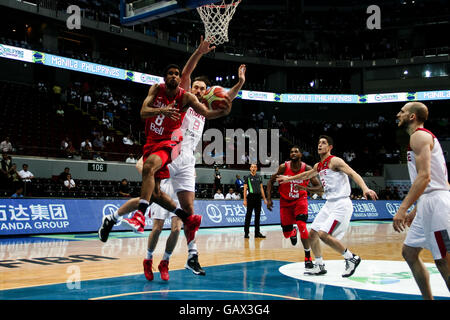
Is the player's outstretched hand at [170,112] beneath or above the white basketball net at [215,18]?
beneath

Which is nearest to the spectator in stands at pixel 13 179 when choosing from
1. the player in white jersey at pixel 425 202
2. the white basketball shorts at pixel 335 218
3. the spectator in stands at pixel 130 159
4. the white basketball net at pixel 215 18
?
the spectator in stands at pixel 130 159

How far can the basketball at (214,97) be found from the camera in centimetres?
610

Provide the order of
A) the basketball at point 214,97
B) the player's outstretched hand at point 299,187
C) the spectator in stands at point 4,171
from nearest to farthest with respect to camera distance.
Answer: the basketball at point 214,97 → the player's outstretched hand at point 299,187 → the spectator in stands at point 4,171

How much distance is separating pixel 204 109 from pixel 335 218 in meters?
2.86

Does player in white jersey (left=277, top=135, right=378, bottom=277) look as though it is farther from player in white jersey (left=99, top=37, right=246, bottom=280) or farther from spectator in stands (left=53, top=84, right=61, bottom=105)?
spectator in stands (left=53, top=84, right=61, bottom=105)

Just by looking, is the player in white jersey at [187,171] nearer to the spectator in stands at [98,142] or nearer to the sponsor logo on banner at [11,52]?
the spectator in stands at [98,142]

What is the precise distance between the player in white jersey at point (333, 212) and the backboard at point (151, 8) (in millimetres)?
4038

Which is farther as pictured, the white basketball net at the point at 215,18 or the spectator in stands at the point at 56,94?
the spectator in stands at the point at 56,94

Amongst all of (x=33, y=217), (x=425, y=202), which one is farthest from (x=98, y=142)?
(x=425, y=202)

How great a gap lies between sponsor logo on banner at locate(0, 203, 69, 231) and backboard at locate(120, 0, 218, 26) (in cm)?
565

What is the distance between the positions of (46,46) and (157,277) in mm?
24041

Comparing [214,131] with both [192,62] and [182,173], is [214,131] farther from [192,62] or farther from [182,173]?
[182,173]

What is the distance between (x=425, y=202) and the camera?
425 centimetres
